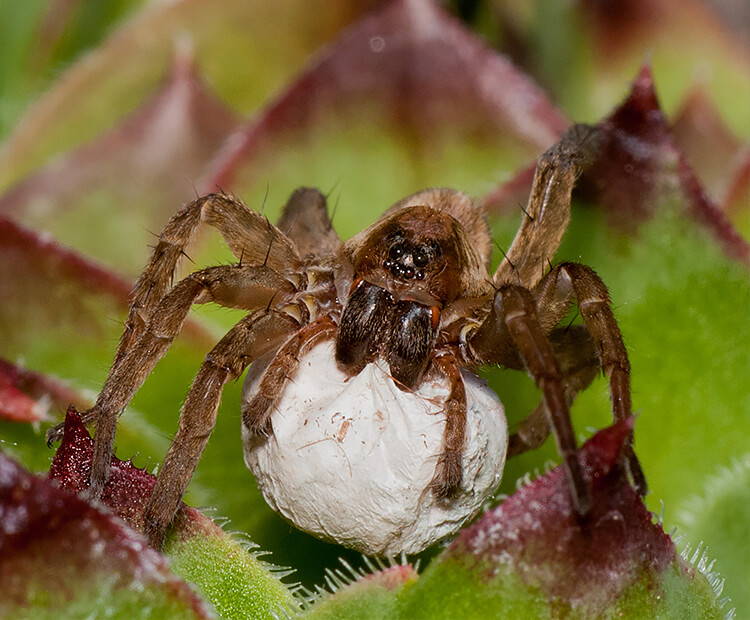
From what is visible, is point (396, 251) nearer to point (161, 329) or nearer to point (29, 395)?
point (161, 329)

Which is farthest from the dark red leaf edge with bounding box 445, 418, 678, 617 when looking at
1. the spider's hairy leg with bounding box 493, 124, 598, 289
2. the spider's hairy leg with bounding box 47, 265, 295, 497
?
the spider's hairy leg with bounding box 493, 124, 598, 289

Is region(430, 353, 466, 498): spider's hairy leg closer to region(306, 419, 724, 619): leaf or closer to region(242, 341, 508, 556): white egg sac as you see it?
region(242, 341, 508, 556): white egg sac

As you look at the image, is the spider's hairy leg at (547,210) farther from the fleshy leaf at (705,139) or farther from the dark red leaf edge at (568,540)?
the dark red leaf edge at (568,540)

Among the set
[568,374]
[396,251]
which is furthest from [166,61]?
[568,374]

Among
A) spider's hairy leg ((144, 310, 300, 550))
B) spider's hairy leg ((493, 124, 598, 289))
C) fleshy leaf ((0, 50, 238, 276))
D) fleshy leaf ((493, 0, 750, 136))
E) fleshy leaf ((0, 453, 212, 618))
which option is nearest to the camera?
fleshy leaf ((0, 453, 212, 618))

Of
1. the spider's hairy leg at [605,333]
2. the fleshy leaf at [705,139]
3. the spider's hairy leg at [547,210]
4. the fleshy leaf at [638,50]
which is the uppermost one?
the fleshy leaf at [638,50]

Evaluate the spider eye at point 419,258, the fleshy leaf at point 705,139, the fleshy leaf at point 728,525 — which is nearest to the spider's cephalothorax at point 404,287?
the spider eye at point 419,258
